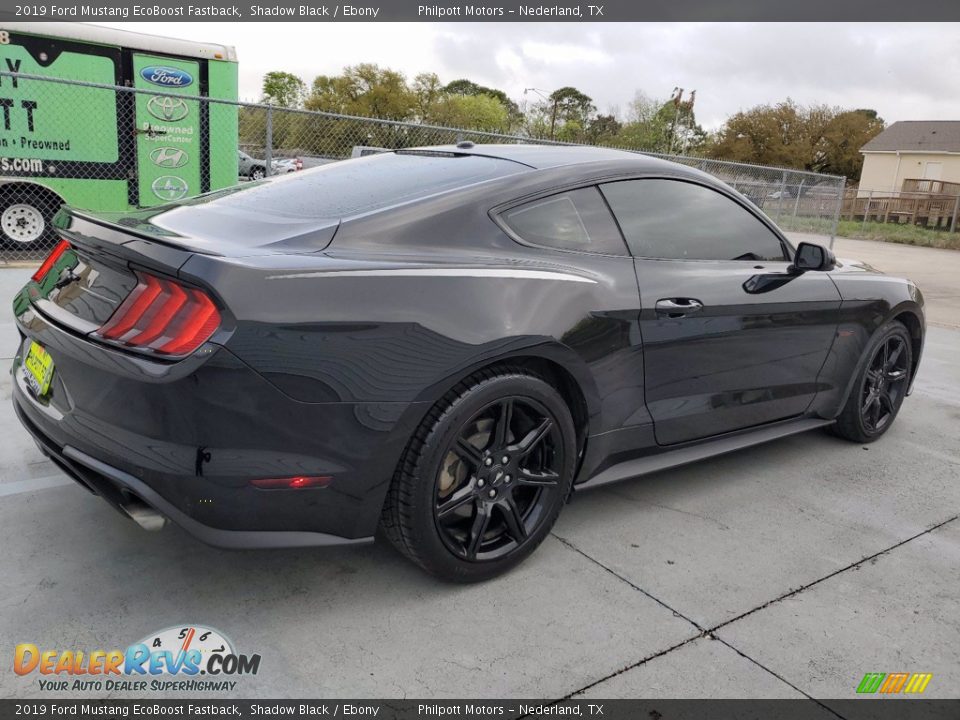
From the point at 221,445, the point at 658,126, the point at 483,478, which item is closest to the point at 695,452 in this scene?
the point at 483,478

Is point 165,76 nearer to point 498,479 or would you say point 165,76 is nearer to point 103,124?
point 103,124

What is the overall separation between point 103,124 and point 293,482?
889cm

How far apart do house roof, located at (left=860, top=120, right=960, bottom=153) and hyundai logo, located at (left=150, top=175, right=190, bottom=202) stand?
5801cm

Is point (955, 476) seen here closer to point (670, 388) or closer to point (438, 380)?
point (670, 388)

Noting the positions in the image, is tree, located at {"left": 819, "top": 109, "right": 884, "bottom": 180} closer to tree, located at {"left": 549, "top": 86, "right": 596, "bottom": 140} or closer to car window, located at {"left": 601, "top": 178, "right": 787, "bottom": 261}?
tree, located at {"left": 549, "top": 86, "right": 596, "bottom": 140}

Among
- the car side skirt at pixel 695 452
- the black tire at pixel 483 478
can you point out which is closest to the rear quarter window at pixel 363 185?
the black tire at pixel 483 478

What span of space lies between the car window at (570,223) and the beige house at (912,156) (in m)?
57.3

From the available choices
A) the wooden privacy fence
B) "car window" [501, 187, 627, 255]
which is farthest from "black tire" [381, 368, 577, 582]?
the wooden privacy fence

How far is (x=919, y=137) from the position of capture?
5750cm

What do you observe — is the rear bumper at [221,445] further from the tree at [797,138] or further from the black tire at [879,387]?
the tree at [797,138]

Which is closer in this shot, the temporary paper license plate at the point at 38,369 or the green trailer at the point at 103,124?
the temporary paper license plate at the point at 38,369

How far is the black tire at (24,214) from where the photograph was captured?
9297 millimetres

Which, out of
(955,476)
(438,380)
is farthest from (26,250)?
(955,476)

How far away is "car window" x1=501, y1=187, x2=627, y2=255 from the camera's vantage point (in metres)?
2.85
